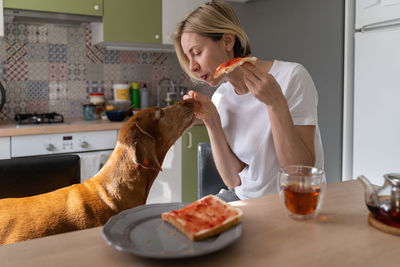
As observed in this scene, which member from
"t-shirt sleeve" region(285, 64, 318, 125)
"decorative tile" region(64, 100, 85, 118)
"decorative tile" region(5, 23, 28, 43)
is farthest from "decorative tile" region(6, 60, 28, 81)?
"t-shirt sleeve" region(285, 64, 318, 125)

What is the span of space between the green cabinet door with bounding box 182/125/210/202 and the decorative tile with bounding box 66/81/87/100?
104cm

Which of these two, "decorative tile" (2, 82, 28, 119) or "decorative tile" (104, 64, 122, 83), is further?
"decorative tile" (104, 64, 122, 83)

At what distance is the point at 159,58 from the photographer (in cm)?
392

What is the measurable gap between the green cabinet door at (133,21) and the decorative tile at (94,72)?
0.43 m

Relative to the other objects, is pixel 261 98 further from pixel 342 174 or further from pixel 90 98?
pixel 90 98

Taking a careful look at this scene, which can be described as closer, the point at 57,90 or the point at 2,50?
the point at 2,50

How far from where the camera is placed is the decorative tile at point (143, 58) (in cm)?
381

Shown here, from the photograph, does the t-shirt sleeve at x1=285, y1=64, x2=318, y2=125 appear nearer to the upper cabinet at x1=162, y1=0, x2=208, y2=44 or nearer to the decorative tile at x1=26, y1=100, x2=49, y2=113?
the upper cabinet at x1=162, y1=0, x2=208, y2=44

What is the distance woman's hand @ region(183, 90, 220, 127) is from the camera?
171 cm

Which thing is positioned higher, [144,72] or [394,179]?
[144,72]

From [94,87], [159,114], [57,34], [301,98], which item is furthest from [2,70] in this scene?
[301,98]

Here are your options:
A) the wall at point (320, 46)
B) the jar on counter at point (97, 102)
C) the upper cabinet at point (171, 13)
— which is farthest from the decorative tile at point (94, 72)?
the wall at point (320, 46)

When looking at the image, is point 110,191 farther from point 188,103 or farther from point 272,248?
point 272,248

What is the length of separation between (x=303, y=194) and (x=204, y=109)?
0.93 metres
